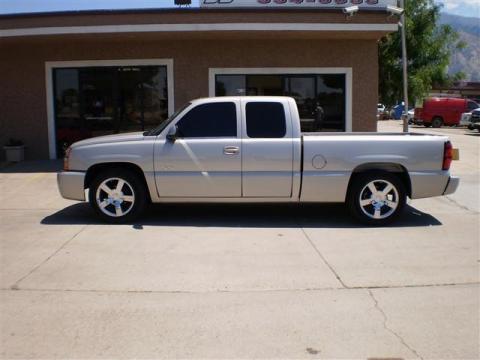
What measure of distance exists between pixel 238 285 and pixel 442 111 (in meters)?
35.2

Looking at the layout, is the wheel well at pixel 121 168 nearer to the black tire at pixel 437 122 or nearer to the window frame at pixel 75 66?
the window frame at pixel 75 66

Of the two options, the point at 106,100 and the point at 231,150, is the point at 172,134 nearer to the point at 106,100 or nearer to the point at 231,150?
the point at 231,150

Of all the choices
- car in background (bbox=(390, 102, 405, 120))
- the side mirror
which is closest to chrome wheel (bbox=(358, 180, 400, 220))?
the side mirror

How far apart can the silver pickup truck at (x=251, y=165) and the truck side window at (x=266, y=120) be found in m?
0.01

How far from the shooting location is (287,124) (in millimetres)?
7770

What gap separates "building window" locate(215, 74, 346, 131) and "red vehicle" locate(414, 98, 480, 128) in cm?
2501

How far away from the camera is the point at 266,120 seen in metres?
7.82

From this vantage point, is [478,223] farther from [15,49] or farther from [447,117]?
[447,117]

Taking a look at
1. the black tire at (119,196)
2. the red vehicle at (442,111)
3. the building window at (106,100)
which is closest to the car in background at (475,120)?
the red vehicle at (442,111)

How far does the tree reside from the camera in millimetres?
33250

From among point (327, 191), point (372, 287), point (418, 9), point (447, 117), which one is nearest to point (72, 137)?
point (327, 191)

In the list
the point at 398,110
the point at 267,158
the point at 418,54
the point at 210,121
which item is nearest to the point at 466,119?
the point at 398,110

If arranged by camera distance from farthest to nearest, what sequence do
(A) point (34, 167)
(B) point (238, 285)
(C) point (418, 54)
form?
(C) point (418, 54)
(A) point (34, 167)
(B) point (238, 285)

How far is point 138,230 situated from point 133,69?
27.2ft
